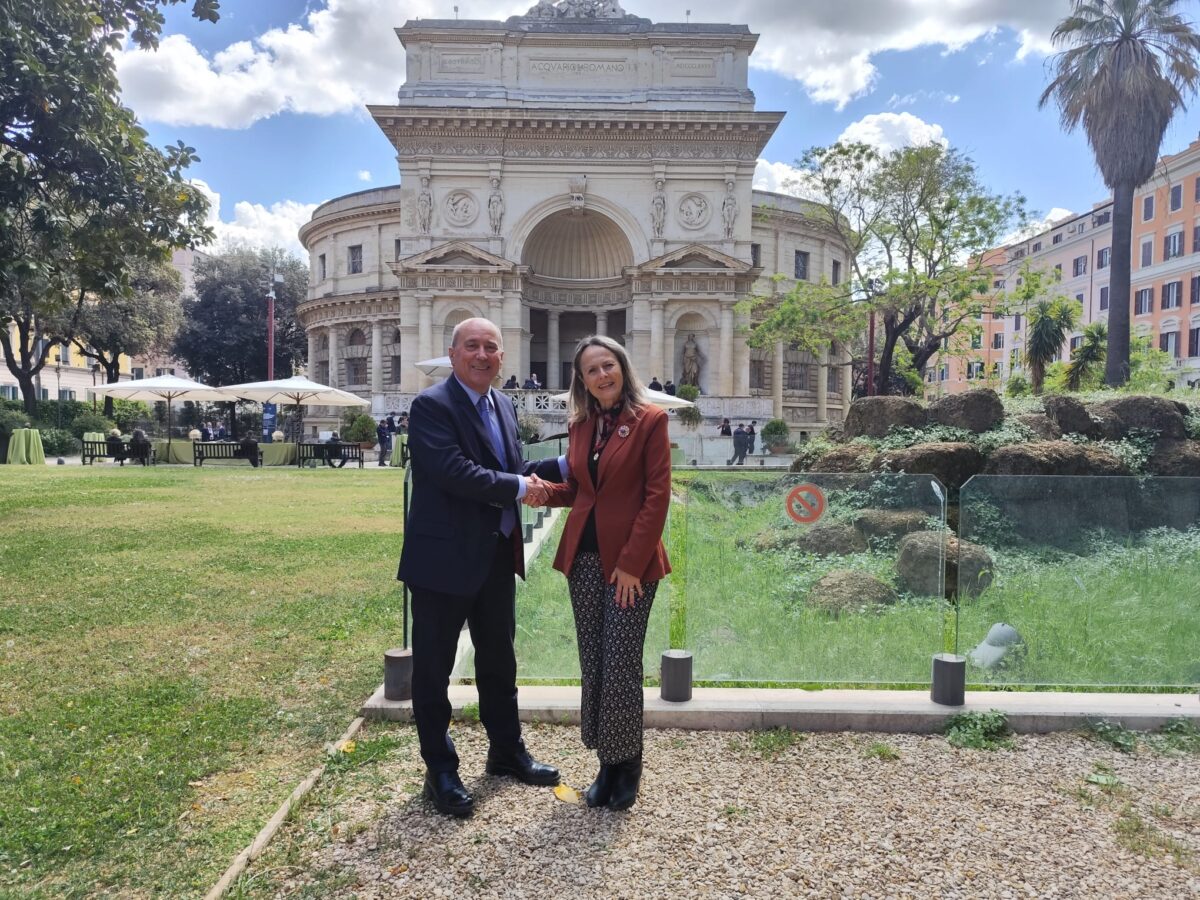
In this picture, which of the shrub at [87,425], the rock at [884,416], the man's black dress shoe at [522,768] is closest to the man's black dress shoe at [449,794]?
the man's black dress shoe at [522,768]

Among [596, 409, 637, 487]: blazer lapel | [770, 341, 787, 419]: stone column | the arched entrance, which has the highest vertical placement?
the arched entrance

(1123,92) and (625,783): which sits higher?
(1123,92)

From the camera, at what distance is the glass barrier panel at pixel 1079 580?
4699 millimetres

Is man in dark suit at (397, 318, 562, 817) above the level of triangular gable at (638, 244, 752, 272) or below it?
below

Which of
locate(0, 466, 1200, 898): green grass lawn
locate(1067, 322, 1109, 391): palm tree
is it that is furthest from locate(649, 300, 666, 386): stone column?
locate(0, 466, 1200, 898): green grass lawn

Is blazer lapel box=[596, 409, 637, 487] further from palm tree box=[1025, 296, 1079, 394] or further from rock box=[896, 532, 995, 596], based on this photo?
palm tree box=[1025, 296, 1079, 394]

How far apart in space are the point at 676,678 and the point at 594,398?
1924 millimetres

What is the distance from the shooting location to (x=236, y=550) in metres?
9.28

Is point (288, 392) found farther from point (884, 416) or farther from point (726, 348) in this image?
point (884, 416)

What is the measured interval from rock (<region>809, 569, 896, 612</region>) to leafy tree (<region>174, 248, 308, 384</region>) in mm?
51435

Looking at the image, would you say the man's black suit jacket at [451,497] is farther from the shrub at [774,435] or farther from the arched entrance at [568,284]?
the arched entrance at [568,284]

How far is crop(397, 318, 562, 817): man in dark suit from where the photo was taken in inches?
126

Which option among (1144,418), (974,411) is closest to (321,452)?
(974,411)

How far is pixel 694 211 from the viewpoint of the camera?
33.9 metres
